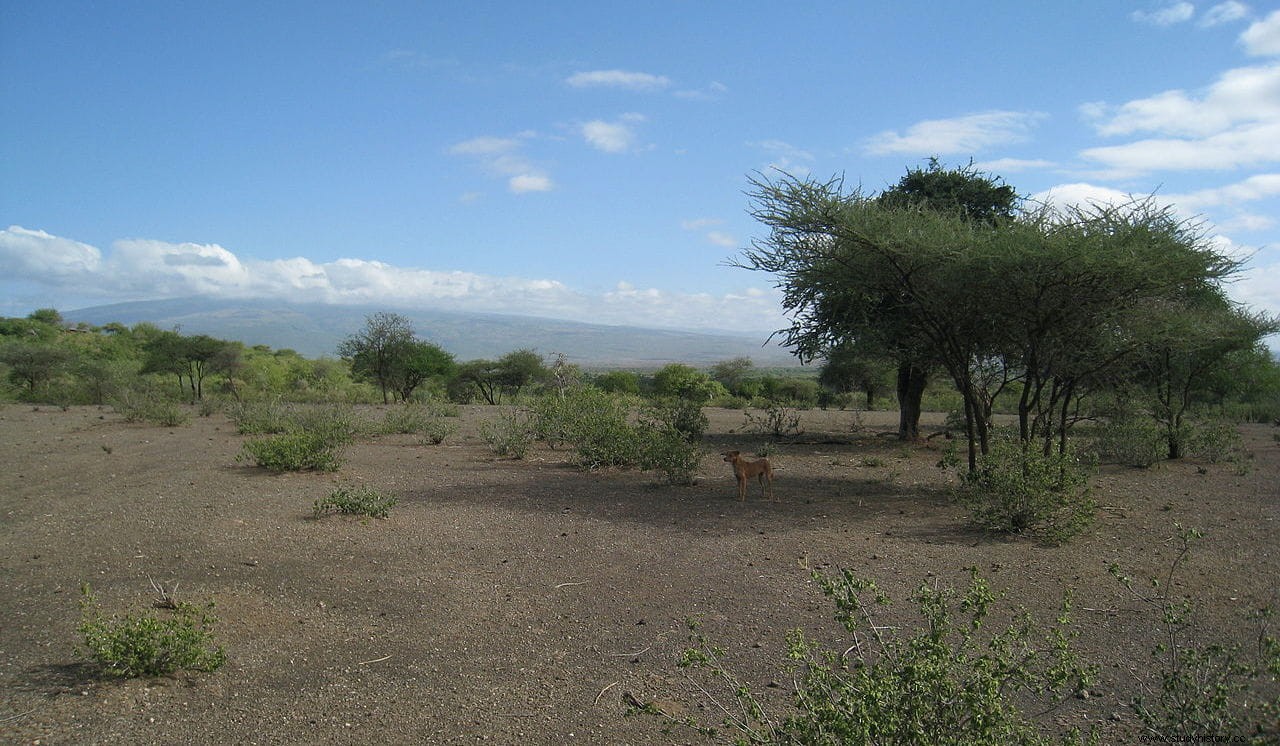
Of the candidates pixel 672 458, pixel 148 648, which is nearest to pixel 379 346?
pixel 672 458

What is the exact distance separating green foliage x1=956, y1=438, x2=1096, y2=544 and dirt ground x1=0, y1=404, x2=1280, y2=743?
0.29 m

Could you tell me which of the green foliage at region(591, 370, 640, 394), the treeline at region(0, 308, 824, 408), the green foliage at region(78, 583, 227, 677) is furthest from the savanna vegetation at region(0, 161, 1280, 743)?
Result: the green foliage at region(591, 370, 640, 394)

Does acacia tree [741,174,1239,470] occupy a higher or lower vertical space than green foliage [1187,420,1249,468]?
higher

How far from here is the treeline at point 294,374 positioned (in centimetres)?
2945

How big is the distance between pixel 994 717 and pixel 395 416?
19.0 meters

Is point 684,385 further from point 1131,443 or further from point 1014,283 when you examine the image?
point 1014,283

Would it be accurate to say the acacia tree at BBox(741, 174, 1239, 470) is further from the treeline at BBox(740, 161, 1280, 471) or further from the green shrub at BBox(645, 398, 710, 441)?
the green shrub at BBox(645, 398, 710, 441)

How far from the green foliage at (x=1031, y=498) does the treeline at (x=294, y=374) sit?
592 inches

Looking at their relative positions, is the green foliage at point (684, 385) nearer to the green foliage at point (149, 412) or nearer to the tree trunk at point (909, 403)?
the tree trunk at point (909, 403)

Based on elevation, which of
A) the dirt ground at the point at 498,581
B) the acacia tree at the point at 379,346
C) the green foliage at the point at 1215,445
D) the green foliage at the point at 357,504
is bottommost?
the dirt ground at the point at 498,581

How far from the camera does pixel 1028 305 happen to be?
10547mm

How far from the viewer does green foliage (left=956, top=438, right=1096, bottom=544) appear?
340 inches

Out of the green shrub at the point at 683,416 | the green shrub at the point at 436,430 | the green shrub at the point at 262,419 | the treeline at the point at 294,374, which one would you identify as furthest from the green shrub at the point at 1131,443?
the green shrub at the point at 262,419

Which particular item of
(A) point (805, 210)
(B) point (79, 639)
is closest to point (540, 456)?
(A) point (805, 210)
